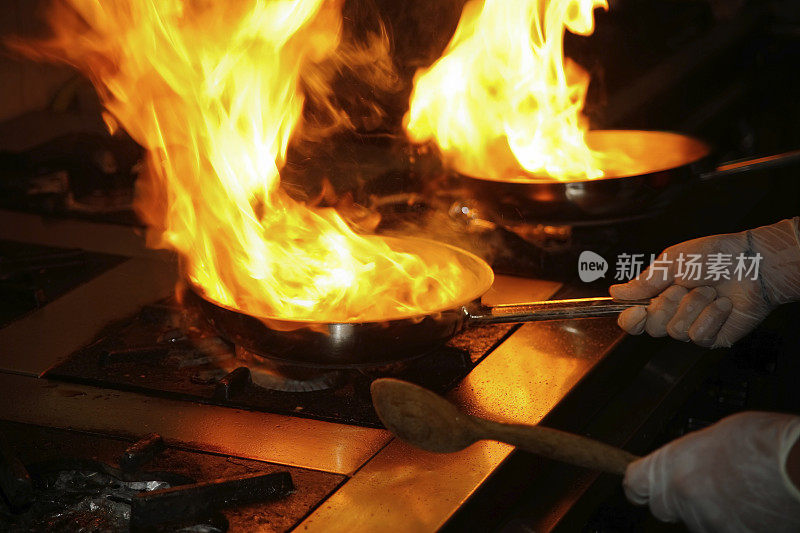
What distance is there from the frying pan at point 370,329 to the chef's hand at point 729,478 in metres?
0.42

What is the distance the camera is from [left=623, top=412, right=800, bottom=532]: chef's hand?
3.65 feet

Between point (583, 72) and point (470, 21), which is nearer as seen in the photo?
point (470, 21)

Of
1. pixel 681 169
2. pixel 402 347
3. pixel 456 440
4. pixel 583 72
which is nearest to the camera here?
pixel 456 440

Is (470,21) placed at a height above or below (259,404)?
above

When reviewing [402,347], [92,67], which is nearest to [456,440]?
[402,347]

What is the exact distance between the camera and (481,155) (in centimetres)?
234

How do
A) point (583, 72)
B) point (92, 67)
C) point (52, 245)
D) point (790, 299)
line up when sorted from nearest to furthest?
1. point (790, 299)
2. point (92, 67)
3. point (52, 245)
4. point (583, 72)

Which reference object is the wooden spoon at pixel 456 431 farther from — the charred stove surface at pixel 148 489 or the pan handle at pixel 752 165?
the pan handle at pixel 752 165

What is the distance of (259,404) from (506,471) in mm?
458

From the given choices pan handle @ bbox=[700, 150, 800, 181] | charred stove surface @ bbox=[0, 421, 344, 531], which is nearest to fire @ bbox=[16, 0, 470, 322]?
charred stove surface @ bbox=[0, 421, 344, 531]

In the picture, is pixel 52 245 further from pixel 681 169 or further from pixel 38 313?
pixel 681 169

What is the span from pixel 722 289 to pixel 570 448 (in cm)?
87

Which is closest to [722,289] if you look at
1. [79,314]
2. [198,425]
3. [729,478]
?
[729,478]

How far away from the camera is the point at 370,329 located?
143 centimetres
